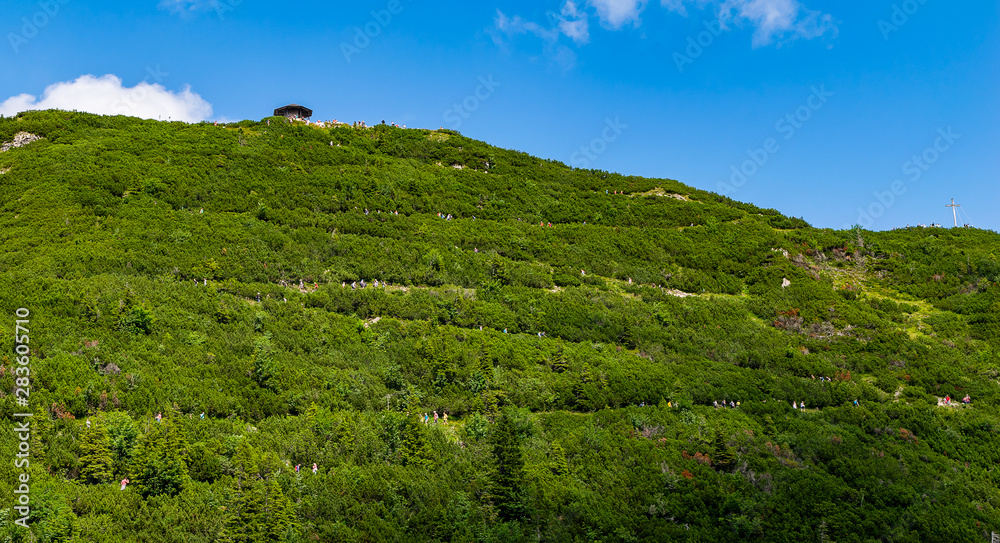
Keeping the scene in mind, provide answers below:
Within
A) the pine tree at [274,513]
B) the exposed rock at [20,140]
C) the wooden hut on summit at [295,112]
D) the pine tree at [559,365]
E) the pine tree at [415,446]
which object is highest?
the wooden hut on summit at [295,112]

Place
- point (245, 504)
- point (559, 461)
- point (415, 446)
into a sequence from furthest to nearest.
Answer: point (559, 461) → point (415, 446) → point (245, 504)

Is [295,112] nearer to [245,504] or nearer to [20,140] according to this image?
[20,140]

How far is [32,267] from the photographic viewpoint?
32.3 metres

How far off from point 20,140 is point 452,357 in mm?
40196

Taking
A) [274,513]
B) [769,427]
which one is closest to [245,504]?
[274,513]

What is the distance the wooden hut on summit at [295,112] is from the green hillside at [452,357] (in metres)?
8.90

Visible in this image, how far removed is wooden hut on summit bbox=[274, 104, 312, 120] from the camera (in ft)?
197

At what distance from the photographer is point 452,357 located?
29984mm

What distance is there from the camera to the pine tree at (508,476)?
2228 cm

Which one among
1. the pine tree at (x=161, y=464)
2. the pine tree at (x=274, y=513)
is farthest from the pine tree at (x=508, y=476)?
the pine tree at (x=161, y=464)

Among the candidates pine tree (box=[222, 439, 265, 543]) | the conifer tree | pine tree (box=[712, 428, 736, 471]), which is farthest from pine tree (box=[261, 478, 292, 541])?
pine tree (box=[712, 428, 736, 471])

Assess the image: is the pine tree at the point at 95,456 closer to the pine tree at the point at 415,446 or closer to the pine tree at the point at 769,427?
the pine tree at the point at 415,446

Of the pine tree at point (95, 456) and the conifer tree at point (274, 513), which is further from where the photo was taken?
the pine tree at point (95, 456)

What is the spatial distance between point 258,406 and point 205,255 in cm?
1445
